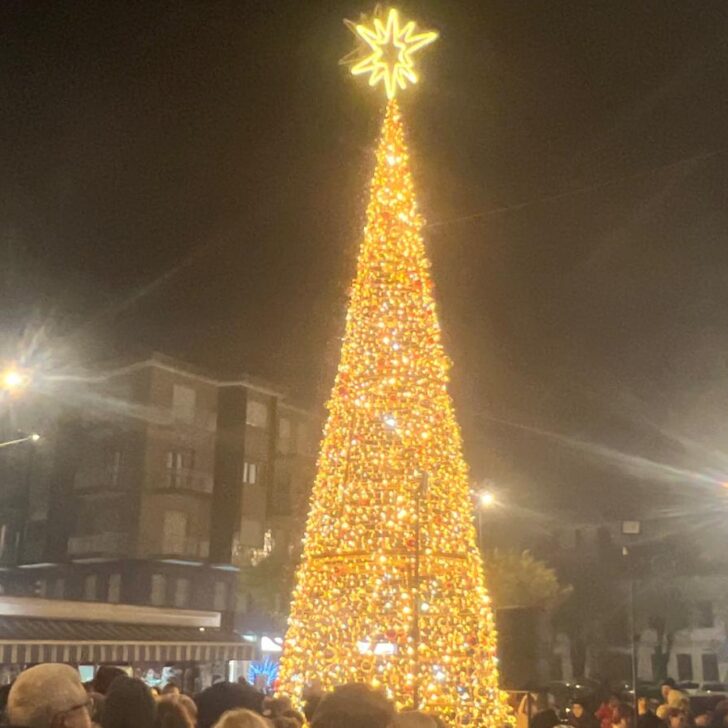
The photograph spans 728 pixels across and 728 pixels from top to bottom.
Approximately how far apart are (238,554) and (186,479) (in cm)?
427

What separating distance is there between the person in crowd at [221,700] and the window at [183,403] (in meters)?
35.1

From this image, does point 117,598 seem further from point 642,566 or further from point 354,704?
point 354,704

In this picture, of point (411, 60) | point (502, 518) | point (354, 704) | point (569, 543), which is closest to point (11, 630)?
point (411, 60)

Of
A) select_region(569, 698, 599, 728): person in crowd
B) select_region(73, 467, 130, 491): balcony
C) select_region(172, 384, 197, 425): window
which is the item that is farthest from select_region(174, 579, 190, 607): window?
select_region(569, 698, 599, 728): person in crowd

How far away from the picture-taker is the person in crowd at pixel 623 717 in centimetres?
1141

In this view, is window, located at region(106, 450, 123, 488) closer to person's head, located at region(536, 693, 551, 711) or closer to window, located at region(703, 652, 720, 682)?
person's head, located at region(536, 693, 551, 711)

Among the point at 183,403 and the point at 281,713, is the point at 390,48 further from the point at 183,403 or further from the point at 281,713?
the point at 183,403

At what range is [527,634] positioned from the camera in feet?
38.9

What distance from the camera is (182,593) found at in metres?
39.8

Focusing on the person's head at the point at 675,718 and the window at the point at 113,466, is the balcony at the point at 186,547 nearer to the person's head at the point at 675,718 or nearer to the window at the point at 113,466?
the window at the point at 113,466

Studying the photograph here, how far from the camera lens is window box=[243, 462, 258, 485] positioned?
1713 inches

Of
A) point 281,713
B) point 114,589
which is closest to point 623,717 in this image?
point 281,713

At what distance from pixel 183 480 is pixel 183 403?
3.52 meters

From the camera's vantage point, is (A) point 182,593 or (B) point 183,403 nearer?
(A) point 182,593
